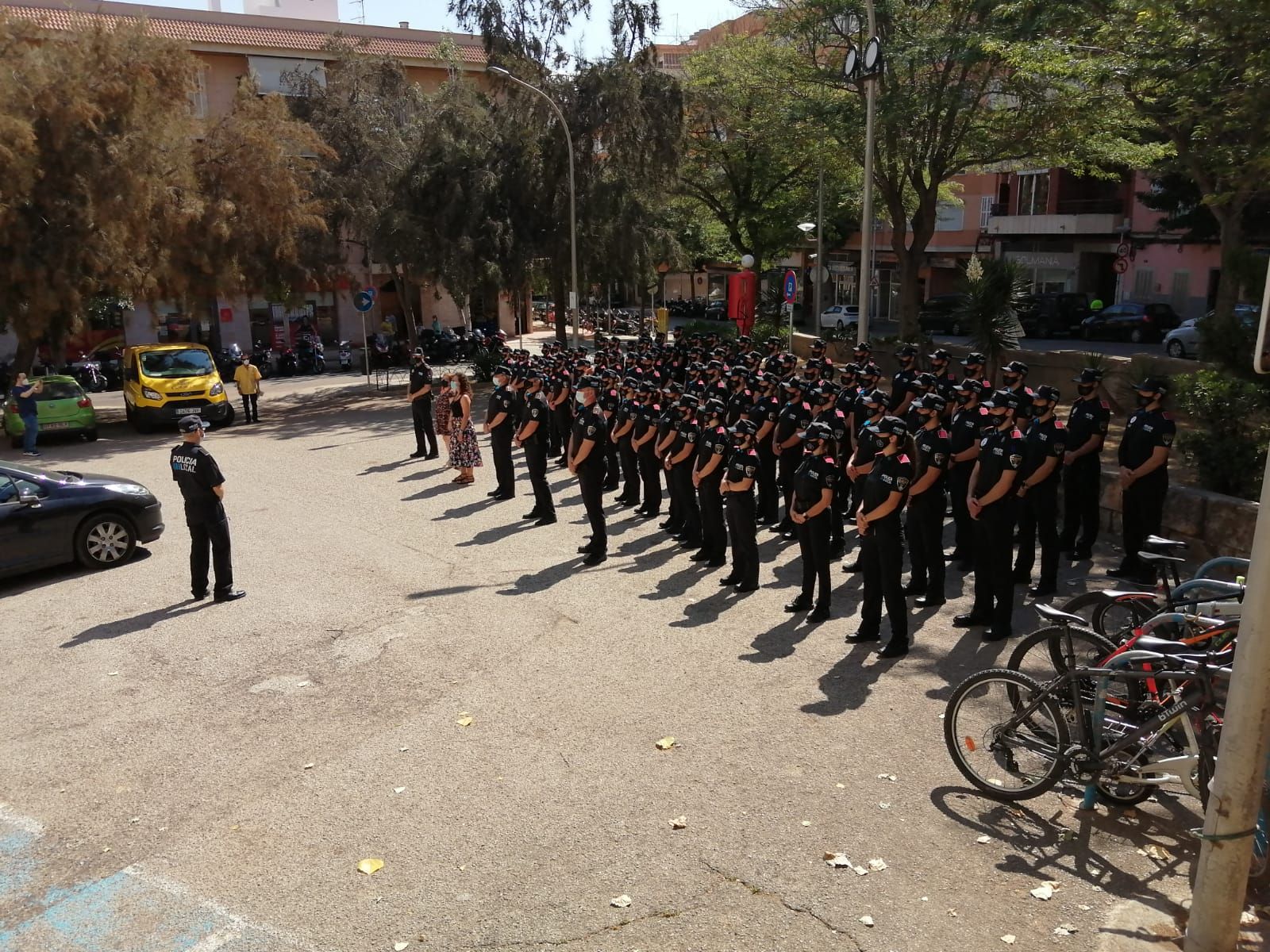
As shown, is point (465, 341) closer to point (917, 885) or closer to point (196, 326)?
point (196, 326)

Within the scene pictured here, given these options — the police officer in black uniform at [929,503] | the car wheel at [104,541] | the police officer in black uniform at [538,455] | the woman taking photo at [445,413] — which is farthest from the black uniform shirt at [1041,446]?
the car wheel at [104,541]

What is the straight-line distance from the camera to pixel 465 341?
3662 cm

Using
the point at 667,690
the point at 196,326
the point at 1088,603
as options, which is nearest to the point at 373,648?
the point at 667,690

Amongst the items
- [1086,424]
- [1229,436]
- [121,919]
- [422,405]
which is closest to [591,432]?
[1086,424]

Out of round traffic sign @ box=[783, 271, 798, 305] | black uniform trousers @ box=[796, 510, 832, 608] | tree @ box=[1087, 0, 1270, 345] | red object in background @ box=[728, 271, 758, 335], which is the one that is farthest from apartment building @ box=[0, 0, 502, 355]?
black uniform trousers @ box=[796, 510, 832, 608]

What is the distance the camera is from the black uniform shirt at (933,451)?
8.74 meters

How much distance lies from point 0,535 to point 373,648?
437 cm

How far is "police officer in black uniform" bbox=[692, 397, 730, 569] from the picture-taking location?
395 inches

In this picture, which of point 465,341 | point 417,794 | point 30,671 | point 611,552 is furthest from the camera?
point 465,341

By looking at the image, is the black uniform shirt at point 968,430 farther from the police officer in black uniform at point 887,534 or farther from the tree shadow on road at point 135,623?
the tree shadow on road at point 135,623

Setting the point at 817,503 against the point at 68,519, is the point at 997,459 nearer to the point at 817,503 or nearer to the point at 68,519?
the point at 817,503

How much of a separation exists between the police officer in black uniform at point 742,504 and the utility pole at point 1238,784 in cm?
526

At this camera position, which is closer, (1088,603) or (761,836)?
(761,836)

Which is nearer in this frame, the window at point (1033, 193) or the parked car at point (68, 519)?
the parked car at point (68, 519)
